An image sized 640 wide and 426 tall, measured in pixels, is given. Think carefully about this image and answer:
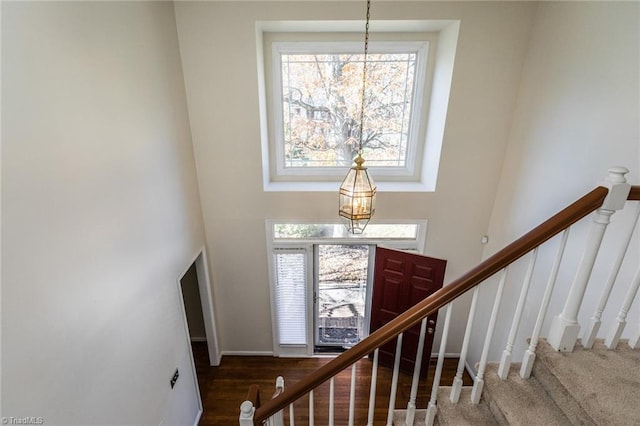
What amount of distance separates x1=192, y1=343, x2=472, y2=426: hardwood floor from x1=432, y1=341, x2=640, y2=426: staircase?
217cm

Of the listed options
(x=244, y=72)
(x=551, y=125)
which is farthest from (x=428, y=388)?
(x=244, y=72)

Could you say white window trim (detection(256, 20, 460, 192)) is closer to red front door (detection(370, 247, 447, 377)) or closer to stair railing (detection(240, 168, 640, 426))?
red front door (detection(370, 247, 447, 377))

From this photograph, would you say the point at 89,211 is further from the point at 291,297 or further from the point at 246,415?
the point at 291,297

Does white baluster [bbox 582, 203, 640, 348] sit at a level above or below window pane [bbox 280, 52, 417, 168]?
below

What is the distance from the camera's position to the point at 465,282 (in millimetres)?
1375

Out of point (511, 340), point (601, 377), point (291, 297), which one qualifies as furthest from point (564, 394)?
point (291, 297)

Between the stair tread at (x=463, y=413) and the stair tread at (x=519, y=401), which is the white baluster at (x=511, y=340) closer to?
the stair tread at (x=519, y=401)

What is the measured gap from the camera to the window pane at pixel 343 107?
3.49 metres

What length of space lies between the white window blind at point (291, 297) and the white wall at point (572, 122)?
96.3 inches

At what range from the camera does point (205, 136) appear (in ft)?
11.0

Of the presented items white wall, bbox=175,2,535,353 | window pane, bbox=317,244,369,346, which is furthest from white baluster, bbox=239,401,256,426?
window pane, bbox=317,244,369,346

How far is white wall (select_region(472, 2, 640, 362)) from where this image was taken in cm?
200

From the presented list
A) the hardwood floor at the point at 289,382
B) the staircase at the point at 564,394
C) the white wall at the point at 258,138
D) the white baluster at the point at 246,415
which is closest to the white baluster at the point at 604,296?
the staircase at the point at 564,394

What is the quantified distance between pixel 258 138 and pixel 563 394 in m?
3.16
